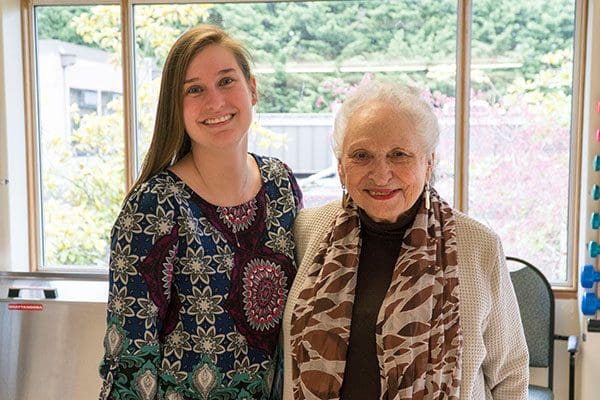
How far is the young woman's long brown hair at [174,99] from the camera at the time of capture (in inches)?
66.6

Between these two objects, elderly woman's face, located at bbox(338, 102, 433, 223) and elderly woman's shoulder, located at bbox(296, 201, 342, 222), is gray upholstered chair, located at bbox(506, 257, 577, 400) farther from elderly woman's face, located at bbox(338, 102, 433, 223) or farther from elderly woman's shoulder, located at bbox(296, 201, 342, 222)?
elderly woman's face, located at bbox(338, 102, 433, 223)

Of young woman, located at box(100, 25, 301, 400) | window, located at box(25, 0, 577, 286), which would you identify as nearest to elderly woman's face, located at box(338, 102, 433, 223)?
young woman, located at box(100, 25, 301, 400)

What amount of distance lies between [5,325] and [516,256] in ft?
8.16

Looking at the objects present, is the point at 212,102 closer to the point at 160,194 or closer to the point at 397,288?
the point at 160,194

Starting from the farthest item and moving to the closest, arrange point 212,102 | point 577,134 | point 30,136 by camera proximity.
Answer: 1. point 30,136
2. point 577,134
3. point 212,102

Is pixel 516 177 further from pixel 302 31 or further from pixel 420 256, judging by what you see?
pixel 420 256

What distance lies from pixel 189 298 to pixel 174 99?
45 cm

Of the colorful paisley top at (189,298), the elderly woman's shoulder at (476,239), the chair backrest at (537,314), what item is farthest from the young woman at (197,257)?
the chair backrest at (537,314)

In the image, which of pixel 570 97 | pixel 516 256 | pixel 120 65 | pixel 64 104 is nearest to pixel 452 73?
pixel 570 97

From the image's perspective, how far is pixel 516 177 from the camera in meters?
3.71

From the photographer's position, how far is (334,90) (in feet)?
12.5

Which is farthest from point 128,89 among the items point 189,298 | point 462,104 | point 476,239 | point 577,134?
point 476,239

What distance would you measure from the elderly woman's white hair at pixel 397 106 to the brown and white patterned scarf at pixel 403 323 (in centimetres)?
17

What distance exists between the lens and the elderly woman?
1.58 meters
